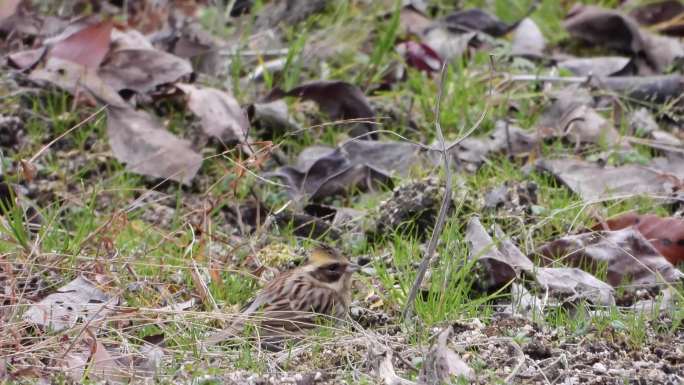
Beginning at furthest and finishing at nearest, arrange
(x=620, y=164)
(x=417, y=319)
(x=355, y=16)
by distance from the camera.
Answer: (x=355, y=16) → (x=620, y=164) → (x=417, y=319)

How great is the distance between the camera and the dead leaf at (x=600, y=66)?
297 inches

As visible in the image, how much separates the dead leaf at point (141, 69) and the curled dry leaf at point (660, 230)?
265cm

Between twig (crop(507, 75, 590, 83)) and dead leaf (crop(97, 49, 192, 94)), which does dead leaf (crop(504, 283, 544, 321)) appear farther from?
dead leaf (crop(97, 49, 192, 94))

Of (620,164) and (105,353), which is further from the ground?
(105,353)

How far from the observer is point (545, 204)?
595 centimetres

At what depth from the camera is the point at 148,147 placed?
21.0 ft

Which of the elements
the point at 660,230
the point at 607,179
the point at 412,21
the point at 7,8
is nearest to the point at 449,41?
the point at 412,21

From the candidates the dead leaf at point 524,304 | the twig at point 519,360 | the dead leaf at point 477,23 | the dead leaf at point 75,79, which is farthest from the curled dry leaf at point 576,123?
the twig at point 519,360

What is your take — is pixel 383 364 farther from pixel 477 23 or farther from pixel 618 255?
pixel 477 23

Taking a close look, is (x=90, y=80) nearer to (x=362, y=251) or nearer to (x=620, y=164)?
(x=362, y=251)

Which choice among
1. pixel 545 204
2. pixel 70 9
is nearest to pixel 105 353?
pixel 545 204

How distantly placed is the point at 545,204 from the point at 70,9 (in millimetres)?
3770

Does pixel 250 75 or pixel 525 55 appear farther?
pixel 525 55

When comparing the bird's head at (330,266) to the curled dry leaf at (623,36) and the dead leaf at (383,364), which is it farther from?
the curled dry leaf at (623,36)
